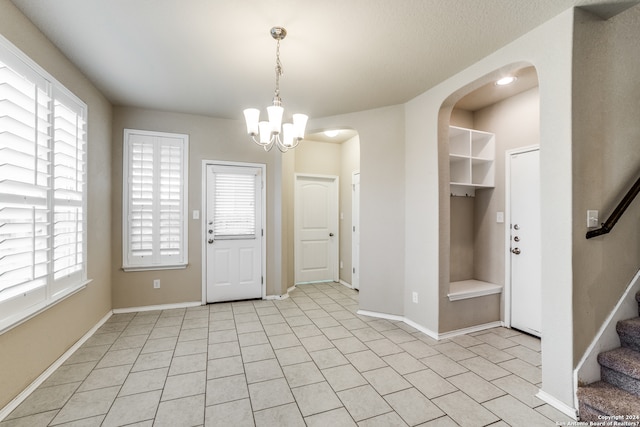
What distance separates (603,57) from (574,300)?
1700mm

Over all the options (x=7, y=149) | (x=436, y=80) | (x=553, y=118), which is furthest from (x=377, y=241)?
(x=7, y=149)

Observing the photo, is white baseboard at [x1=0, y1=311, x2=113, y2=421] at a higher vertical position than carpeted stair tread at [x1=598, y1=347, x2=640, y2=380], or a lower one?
lower

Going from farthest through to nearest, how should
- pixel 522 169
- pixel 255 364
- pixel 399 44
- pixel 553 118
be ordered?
1. pixel 522 169
2. pixel 255 364
3. pixel 399 44
4. pixel 553 118

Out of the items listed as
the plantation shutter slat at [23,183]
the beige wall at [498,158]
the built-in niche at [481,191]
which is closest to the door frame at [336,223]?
the built-in niche at [481,191]

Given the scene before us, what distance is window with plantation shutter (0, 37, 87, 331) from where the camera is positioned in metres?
1.83

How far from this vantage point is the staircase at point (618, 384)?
1734 mm

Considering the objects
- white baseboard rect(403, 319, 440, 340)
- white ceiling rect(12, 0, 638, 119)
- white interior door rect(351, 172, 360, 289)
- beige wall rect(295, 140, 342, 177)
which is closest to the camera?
white ceiling rect(12, 0, 638, 119)

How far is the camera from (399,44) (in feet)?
7.61

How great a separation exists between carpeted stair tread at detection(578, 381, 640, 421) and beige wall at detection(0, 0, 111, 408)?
3.74 metres

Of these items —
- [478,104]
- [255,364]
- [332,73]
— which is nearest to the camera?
[255,364]

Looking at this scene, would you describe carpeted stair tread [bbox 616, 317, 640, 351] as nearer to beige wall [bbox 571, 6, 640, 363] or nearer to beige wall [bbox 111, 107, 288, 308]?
beige wall [bbox 571, 6, 640, 363]

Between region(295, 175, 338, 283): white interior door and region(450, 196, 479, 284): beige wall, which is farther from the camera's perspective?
region(295, 175, 338, 283): white interior door

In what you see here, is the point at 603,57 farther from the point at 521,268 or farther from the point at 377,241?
the point at 377,241

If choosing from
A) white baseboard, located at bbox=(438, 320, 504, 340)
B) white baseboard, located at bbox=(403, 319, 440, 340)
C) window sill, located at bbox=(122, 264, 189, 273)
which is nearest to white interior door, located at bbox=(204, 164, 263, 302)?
window sill, located at bbox=(122, 264, 189, 273)
